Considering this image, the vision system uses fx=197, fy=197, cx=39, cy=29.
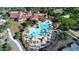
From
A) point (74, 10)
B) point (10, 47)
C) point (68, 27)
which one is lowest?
point (10, 47)

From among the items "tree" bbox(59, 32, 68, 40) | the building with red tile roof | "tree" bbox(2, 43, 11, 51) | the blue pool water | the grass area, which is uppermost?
the building with red tile roof

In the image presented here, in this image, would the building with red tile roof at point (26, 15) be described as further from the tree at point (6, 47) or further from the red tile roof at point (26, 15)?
the tree at point (6, 47)

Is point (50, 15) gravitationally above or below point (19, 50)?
above

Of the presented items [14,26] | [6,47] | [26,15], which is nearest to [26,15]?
[26,15]

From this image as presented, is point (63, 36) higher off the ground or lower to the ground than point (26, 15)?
lower

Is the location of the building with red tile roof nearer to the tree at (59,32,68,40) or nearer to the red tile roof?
the red tile roof

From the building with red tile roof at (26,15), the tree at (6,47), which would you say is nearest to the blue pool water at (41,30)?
the building with red tile roof at (26,15)

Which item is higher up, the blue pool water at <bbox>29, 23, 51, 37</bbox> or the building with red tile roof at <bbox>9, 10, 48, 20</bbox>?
the building with red tile roof at <bbox>9, 10, 48, 20</bbox>

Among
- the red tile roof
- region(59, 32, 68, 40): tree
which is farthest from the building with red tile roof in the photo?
region(59, 32, 68, 40): tree

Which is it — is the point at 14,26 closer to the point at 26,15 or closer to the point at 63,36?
the point at 26,15
